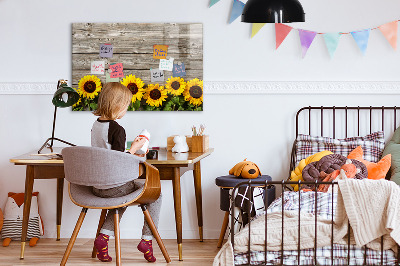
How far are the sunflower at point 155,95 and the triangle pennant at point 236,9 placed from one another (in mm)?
708

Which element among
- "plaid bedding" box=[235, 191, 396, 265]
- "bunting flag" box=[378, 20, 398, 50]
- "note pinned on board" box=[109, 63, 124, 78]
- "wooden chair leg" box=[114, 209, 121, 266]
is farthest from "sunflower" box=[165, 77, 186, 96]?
"plaid bedding" box=[235, 191, 396, 265]

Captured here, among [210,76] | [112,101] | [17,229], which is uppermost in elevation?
[210,76]

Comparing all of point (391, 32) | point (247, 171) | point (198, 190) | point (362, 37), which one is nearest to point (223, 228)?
point (198, 190)

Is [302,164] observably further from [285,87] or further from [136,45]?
[136,45]

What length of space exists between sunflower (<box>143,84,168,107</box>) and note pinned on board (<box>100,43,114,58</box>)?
373 millimetres

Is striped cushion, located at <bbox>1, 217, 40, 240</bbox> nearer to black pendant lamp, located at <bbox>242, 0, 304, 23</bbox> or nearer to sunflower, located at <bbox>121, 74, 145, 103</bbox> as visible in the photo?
sunflower, located at <bbox>121, 74, 145, 103</bbox>

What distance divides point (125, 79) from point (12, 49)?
87cm

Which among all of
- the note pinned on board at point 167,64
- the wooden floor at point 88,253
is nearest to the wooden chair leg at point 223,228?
the wooden floor at point 88,253

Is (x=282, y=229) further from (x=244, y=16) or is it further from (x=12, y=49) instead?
(x=12, y=49)

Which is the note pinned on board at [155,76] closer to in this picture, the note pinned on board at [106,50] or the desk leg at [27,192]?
the note pinned on board at [106,50]

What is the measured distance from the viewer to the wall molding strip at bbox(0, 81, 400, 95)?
14.1 feet

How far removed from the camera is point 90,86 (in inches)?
171

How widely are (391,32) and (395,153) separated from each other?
894 mm

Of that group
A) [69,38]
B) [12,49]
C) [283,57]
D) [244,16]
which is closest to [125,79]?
[69,38]
